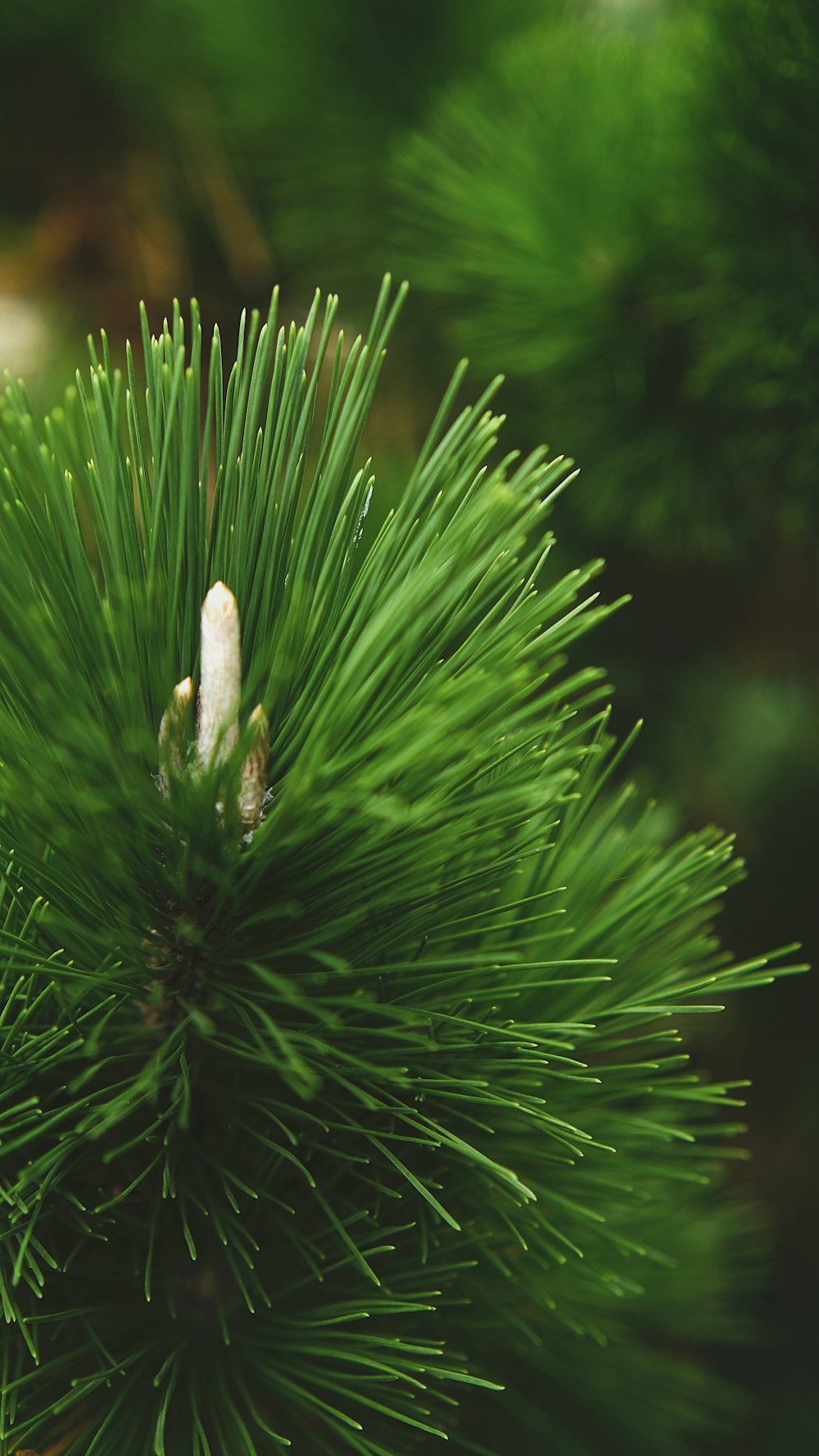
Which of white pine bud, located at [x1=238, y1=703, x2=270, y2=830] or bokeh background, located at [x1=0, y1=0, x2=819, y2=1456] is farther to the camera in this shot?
bokeh background, located at [x1=0, y1=0, x2=819, y2=1456]

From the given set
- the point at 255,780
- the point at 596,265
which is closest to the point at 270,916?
the point at 255,780

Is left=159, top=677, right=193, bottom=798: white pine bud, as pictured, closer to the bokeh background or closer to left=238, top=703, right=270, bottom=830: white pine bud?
left=238, top=703, right=270, bottom=830: white pine bud

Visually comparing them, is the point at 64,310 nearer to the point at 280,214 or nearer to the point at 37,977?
the point at 280,214

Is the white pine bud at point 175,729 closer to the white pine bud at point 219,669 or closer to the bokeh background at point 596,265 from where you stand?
the white pine bud at point 219,669

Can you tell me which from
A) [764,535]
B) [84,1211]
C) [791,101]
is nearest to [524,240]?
[791,101]

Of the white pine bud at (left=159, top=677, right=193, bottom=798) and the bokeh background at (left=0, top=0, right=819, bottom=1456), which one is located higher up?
the bokeh background at (left=0, top=0, right=819, bottom=1456)

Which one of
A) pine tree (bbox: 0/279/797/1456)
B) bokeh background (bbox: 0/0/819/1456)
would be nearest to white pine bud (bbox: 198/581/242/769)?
pine tree (bbox: 0/279/797/1456)

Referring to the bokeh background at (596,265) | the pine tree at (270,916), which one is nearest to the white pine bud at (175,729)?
the pine tree at (270,916)
